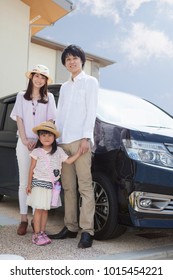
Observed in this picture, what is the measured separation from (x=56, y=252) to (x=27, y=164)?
0.96 metres

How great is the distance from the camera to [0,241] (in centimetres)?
381

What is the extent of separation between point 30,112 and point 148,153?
1.27m

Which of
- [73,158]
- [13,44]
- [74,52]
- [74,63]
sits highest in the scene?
[13,44]

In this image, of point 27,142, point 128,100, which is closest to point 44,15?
point 128,100

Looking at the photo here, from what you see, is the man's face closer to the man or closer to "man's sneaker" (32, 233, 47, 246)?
the man

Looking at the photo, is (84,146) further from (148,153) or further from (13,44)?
(13,44)

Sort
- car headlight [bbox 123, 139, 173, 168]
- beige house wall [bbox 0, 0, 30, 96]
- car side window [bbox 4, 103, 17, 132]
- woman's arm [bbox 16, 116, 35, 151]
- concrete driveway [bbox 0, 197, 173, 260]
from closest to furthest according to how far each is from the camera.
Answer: concrete driveway [bbox 0, 197, 173, 260], car headlight [bbox 123, 139, 173, 168], woman's arm [bbox 16, 116, 35, 151], car side window [bbox 4, 103, 17, 132], beige house wall [bbox 0, 0, 30, 96]

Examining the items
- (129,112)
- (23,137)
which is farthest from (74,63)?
(129,112)

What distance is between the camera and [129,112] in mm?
4512

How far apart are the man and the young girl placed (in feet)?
0.35

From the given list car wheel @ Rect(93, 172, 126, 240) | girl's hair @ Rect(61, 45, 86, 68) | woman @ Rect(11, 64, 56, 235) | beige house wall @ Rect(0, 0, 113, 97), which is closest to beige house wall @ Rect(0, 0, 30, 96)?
beige house wall @ Rect(0, 0, 113, 97)

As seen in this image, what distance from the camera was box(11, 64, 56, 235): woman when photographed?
403 cm
